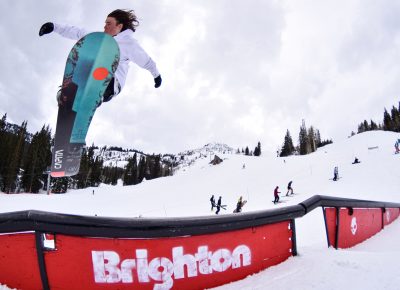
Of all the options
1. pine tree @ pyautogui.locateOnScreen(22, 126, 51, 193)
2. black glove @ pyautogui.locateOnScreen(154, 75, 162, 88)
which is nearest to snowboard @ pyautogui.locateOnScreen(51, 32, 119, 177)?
black glove @ pyautogui.locateOnScreen(154, 75, 162, 88)

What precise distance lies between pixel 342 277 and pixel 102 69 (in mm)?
3421

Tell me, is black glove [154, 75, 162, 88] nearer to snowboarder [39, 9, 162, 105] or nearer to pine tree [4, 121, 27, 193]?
snowboarder [39, 9, 162, 105]

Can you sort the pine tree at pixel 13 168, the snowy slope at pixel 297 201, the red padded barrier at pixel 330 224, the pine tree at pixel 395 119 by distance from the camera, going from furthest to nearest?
the pine tree at pixel 395 119, the pine tree at pixel 13 168, the red padded barrier at pixel 330 224, the snowy slope at pixel 297 201

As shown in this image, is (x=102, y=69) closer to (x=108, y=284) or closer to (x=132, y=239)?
(x=132, y=239)

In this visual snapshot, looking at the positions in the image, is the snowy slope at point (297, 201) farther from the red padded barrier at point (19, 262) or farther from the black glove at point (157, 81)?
the black glove at point (157, 81)

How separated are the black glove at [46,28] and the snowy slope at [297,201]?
3.48 meters

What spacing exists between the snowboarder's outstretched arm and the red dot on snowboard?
56 cm

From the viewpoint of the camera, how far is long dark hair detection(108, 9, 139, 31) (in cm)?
351

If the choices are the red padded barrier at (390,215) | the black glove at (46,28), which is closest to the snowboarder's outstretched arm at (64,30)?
the black glove at (46,28)

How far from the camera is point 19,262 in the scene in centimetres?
226

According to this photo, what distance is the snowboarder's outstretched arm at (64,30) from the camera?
3.38 meters

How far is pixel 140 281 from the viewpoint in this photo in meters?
2.28

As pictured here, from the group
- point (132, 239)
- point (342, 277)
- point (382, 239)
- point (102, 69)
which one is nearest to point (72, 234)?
point (132, 239)

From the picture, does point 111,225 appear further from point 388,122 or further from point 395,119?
point 388,122
